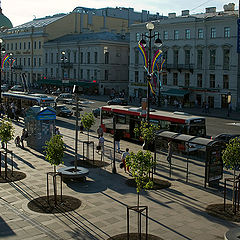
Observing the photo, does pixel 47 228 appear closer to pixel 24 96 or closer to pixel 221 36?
pixel 24 96

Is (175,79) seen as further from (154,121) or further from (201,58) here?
(154,121)

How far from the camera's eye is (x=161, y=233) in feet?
44.0

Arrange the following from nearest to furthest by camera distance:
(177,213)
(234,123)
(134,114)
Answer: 1. (177,213)
2. (134,114)
3. (234,123)

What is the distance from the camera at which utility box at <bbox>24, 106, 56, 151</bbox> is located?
2848cm

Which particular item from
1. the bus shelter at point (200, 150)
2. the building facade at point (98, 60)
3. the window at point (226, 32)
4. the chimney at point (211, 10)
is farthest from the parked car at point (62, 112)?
the building facade at point (98, 60)

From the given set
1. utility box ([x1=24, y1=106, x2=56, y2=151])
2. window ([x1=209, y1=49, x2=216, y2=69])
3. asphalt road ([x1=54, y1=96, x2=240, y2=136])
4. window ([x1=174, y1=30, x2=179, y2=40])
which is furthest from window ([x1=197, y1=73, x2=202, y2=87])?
utility box ([x1=24, y1=106, x2=56, y2=151])

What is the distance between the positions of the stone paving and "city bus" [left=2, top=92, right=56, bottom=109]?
900 inches

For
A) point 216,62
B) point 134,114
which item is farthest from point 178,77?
point 134,114

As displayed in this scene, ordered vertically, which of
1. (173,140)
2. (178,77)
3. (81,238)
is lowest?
(81,238)

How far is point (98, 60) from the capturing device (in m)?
81.2

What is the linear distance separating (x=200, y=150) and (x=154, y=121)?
10.1 metres

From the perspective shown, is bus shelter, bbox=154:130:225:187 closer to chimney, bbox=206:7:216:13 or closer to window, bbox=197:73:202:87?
window, bbox=197:73:202:87

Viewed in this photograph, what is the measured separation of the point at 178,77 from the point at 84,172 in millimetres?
48196

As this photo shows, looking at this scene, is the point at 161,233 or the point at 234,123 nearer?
the point at 161,233
